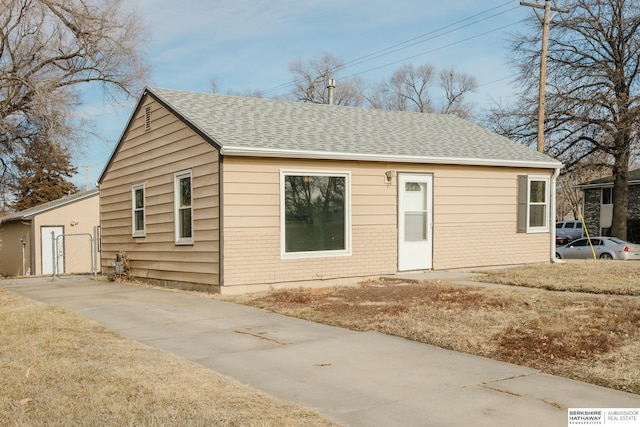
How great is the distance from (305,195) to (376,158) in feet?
6.18

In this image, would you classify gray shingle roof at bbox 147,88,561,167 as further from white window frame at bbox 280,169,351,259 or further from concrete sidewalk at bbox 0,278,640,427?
concrete sidewalk at bbox 0,278,640,427

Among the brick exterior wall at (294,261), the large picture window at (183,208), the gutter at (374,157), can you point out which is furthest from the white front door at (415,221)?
the large picture window at (183,208)

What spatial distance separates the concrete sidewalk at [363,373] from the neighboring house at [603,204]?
3213 centimetres

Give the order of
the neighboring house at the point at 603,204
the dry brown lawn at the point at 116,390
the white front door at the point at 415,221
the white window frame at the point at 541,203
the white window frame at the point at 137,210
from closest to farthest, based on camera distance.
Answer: the dry brown lawn at the point at 116,390
the white front door at the point at 415,221
the white window frame at the point at 137,210
the white window frame at the point at 541,203
the neighboring house at the point at 603,204

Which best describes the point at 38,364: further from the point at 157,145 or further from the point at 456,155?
the point at 456,155

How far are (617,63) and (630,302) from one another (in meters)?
25.2

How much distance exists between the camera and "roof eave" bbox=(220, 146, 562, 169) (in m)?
12.1

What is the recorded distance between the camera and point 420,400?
16.5ft

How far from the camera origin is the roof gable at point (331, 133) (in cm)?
1284

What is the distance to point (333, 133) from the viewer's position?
14.8 metres

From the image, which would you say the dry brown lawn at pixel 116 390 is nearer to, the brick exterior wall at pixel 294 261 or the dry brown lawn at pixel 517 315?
the dry brown lawn at pixel 517 315

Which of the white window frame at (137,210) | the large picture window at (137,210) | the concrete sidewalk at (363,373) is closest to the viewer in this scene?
the concrete sidewalk at (363,373)

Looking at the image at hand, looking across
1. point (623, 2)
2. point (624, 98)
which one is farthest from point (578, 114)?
point (623, 2)

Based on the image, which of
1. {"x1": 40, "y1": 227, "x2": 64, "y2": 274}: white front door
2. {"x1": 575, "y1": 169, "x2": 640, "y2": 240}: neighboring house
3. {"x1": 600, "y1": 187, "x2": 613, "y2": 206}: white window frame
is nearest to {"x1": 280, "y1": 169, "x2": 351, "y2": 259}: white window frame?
{"x1": 40, "y1": 227, "x2": 64, "y2": 274}: white front door
